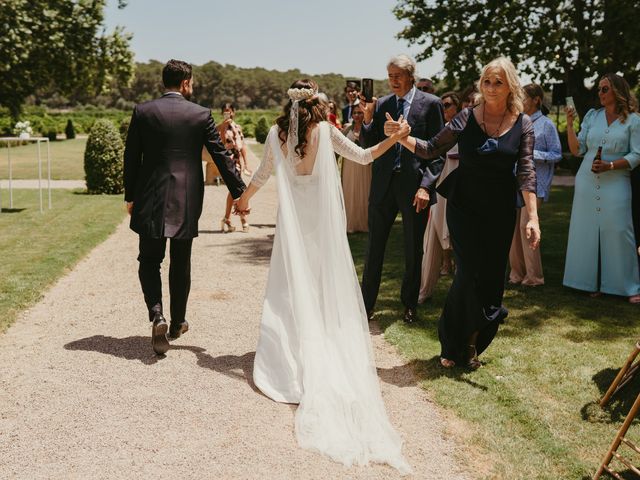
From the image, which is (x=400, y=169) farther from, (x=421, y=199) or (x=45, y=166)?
(x=45, y=166)

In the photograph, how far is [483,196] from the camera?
4777 mm

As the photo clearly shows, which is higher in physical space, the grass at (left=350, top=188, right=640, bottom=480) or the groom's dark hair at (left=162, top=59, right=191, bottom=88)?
the groom's dark hair at (left=162, top=59, right=191, bottom=88)

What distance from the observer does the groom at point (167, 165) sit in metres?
5.08

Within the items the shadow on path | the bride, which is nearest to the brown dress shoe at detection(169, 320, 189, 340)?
the shadow on path

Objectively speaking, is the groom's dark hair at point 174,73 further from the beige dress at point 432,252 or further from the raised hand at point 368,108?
the beige dress at point 432,252

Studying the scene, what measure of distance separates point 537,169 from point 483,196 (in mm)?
3066

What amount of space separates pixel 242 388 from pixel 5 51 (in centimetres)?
2254

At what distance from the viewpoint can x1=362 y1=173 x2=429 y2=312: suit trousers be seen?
5984 millimetres

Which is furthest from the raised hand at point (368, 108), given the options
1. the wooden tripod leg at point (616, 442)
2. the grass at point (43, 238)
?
the grass at point (43, 238)

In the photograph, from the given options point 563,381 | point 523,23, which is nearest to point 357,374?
point 563,381

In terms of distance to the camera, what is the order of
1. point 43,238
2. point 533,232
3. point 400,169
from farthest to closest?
point 43,238 → point 400,169 → point 533,232

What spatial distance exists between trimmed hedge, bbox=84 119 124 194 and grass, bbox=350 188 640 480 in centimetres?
1177

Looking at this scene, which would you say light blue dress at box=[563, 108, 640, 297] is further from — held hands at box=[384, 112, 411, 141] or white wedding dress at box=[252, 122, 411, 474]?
white wedding dress at box=[252, 122, 411, 474]

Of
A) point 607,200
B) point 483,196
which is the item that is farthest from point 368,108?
point 607,200
